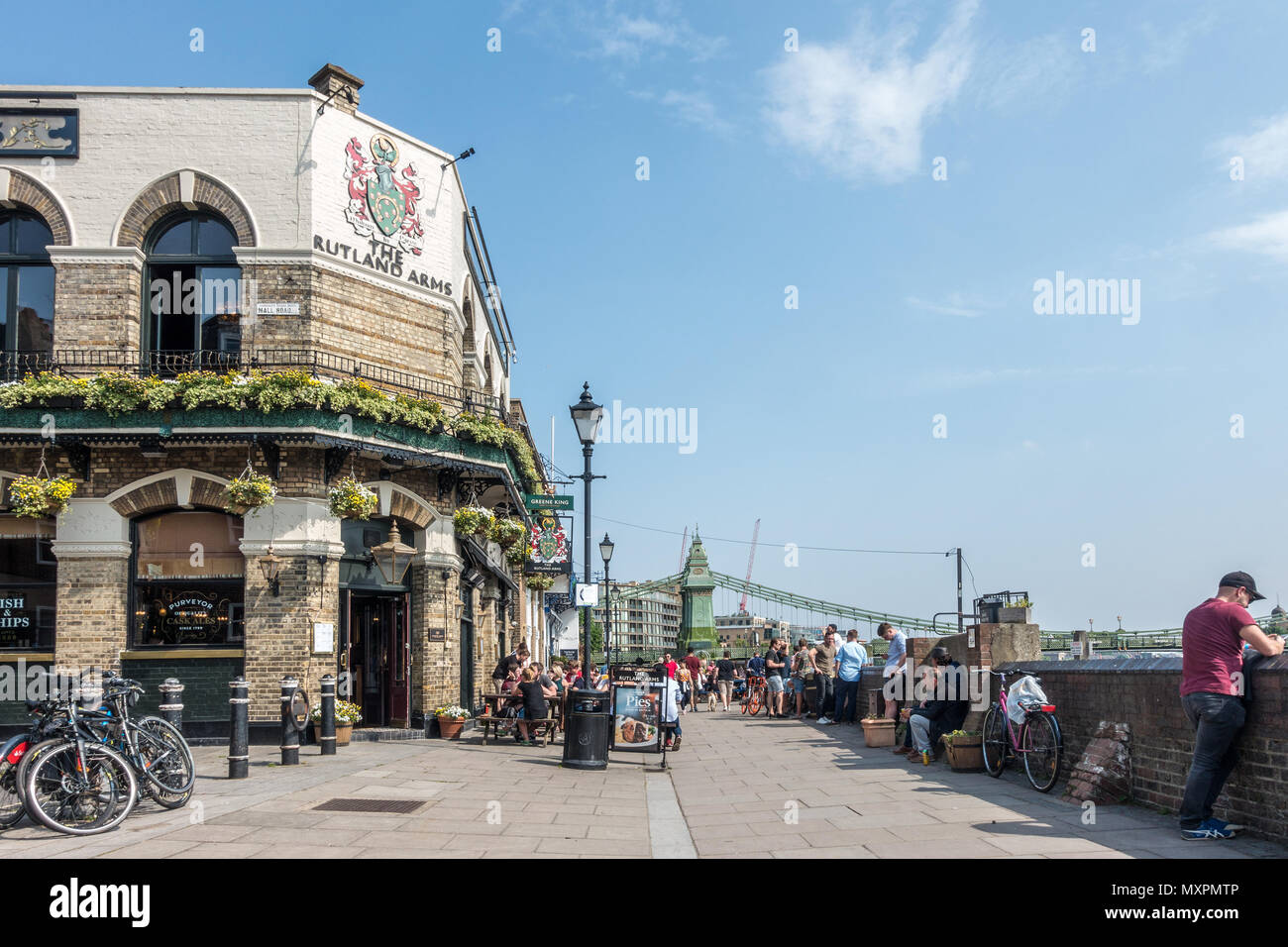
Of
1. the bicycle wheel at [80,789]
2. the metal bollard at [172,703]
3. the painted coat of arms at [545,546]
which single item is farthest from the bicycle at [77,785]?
the painted coat of arms at [545,546]

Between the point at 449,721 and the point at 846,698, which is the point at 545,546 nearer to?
the point at 449,721

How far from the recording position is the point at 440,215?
65.9 ft

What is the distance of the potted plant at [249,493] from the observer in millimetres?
15984

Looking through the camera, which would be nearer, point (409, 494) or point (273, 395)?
point (273, 395)

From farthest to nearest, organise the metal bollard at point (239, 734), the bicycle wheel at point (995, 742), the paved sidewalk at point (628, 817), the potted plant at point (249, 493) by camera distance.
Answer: the potted plant at point (249, 493)
the metal bollard at point (239, 734)
the bicycle wheel at point (995, 742)
the paved sidewalk at point (628, 817)

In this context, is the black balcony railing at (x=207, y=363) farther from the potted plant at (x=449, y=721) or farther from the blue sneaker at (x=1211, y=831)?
the blue sneaker at (x=1211, y=831)

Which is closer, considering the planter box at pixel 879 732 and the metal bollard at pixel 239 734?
the metal bollard at pixel 239 734

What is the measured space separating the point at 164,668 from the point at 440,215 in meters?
9.10

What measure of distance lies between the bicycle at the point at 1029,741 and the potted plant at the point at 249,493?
10.4m

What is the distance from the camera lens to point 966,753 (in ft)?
38.9

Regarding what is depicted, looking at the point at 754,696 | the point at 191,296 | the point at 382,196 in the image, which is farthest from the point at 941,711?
the point at 754,696

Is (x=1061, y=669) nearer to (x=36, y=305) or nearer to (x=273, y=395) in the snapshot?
(x=273, y=395)
